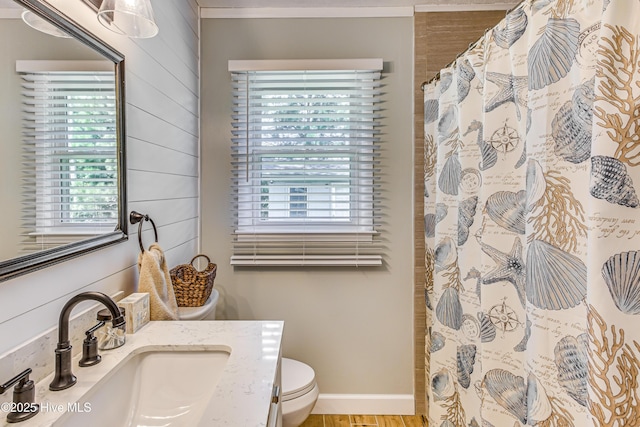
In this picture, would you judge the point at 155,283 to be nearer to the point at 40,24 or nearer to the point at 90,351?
the point at 90,351

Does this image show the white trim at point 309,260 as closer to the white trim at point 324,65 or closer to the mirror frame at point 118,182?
the mirror frame at point 118,182

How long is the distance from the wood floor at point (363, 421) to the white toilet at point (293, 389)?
18.7 inches

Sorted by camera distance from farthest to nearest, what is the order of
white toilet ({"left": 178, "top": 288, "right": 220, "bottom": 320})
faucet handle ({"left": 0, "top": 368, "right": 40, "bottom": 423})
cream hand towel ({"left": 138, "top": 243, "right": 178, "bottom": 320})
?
white toilet ({"left": 178, "top": 288, "right": 220, "bottom": 320}) < cream hand towel ({"left": 138, "top": 243, "right": 178, "bottom": 320}) < faucet handle ({"left": 0, "top": 368, "right": 40, "bottom": 423})

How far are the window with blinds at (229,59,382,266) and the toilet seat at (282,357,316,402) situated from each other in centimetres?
56

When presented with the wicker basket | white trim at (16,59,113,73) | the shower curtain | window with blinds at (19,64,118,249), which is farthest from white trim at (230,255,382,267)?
white trim at (16,59,113,73)

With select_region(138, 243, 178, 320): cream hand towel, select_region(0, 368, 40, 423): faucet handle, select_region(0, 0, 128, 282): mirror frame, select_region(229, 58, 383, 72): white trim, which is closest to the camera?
select_region(0, 368, 40, 423): faucet handle

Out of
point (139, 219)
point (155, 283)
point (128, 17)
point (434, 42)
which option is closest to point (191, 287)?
point (155, 283)

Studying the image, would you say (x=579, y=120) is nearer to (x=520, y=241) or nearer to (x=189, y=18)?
(x=520, y=241)

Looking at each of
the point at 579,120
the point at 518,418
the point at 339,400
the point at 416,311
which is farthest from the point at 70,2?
the point at 339,400

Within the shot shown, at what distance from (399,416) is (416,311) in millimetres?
624

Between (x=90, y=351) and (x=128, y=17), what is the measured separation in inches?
38.4

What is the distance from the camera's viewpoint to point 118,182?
1246mm

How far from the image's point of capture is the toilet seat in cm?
164

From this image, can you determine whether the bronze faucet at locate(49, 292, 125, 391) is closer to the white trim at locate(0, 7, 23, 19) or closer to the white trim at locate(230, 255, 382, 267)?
the white trim at locate(0, 7, 23, 19)
